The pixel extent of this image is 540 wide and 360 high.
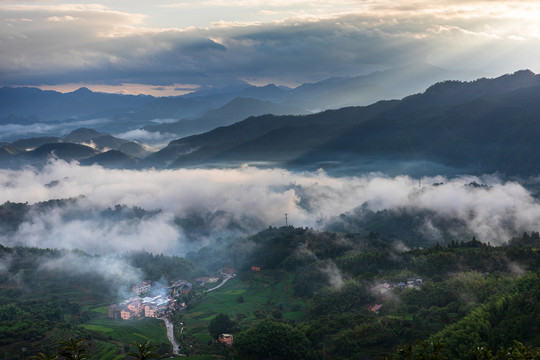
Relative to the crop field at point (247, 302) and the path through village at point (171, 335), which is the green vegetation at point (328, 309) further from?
the path through village at point (171, 335)

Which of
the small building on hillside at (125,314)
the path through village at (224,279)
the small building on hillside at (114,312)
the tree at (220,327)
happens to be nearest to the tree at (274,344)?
the tree at (220,327)

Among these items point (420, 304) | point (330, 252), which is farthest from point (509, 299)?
point (330, 252)

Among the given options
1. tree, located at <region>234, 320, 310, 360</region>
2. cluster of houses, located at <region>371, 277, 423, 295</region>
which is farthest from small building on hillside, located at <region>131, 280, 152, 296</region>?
cluster of houses, located at <region>371, 277, 423, 295</region>

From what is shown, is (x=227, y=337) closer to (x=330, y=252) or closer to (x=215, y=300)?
(x=215, y=300)

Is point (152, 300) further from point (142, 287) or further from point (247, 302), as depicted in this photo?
point (247, 302)

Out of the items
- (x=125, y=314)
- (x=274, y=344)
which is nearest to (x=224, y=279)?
(x=125, y=314)

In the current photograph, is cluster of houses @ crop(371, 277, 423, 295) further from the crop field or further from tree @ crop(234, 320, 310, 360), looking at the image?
tree @ crop(234, 320, 310, 360)
